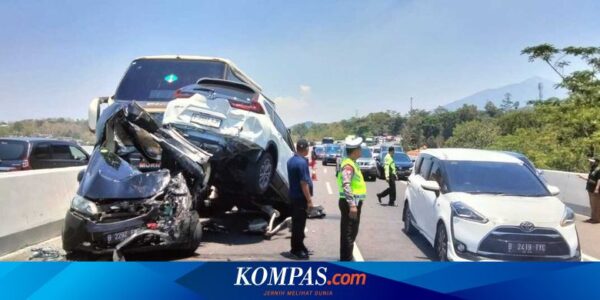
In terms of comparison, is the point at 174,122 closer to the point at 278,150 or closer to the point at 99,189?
the point at 99,189

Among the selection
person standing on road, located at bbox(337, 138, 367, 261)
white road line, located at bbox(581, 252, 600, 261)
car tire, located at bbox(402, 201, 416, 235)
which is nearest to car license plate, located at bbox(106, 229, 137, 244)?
person standing on road, located at bbox(337, 138, 367, 261)

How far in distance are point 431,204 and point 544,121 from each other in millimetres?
1231

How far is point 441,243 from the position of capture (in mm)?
3668

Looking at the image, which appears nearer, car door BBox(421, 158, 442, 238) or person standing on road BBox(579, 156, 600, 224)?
person standing on road BBox(579, 156, 600, 224)

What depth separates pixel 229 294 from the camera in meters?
3.09

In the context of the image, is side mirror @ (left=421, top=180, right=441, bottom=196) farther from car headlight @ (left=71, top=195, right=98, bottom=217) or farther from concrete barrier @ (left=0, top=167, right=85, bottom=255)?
concrete barrier @ (left=0, top=167, right=85, bottom=255)

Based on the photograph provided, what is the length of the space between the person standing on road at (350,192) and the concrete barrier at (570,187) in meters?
1.45

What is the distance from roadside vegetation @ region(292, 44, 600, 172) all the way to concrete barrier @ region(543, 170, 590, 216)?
0.40 ft

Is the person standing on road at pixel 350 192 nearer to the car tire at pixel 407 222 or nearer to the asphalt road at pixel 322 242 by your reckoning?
the asphalt road at pixel 322 242

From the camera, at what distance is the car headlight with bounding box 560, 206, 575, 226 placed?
3.29 m

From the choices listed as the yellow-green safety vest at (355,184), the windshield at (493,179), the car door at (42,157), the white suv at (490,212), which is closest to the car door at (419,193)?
the white suv at (490,212)

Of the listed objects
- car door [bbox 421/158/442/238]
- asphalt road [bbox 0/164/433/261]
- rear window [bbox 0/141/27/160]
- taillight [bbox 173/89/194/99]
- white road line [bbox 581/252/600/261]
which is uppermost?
taillight [bbox 173/89/194/99]

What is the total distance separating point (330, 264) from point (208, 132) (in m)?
2.32

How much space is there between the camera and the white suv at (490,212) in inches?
125
